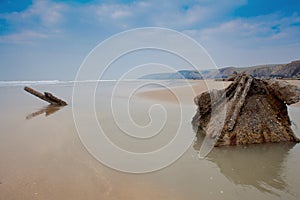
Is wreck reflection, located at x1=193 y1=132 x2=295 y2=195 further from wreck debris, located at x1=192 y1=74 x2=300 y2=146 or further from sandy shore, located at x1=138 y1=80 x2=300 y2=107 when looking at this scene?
sandy shore, located at x1=138 y1=80 x2=300 y2=107

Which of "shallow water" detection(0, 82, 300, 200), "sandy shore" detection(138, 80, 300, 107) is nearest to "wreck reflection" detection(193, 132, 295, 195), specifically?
"shallow water" detection(0, 82, 300, 200)

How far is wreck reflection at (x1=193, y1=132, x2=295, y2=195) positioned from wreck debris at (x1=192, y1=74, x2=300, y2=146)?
0.24 m

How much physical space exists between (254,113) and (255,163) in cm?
166

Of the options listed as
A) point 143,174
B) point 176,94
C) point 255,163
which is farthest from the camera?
point 176,94

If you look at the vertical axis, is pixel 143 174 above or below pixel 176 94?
below

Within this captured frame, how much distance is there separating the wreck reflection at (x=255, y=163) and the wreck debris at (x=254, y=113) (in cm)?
24

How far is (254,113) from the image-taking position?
17.1 ft

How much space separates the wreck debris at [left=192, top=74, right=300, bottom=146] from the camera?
4.94m

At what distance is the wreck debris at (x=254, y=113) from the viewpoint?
4938 mm

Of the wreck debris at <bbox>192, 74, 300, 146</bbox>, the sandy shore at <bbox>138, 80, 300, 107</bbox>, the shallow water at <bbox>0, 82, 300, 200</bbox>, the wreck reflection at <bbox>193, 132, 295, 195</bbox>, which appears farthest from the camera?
the sandy shore at <bbox>138, 80, 300, 107</bbox>

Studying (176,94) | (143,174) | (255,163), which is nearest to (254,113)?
(255,163)

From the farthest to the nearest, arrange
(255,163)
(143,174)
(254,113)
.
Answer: (254,113)
(255,163)
(143,174)

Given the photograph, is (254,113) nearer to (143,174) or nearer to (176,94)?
(143,174)

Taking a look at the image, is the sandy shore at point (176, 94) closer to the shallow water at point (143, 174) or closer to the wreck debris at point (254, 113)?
the wreck debris at point (254, 113)
